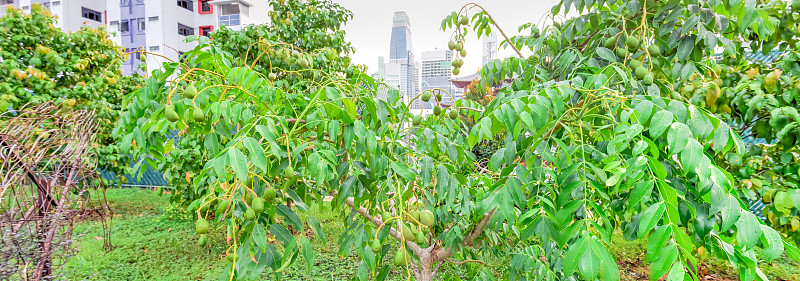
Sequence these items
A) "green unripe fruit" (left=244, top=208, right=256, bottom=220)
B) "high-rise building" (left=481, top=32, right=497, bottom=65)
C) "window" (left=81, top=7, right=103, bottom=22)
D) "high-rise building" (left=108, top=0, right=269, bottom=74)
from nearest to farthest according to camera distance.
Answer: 1. "green unripe fruit" (left=244, top=208, right=256, bottom=220)
2. "high-rise building" (left=481, top=32, right=497, bottom=65)
3. "high-rise building" (left=108, top=0, right=269, bottom=74)
4. "window" (left=81, top=7, right=103, bottom=22)

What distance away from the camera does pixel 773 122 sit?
6.41ft

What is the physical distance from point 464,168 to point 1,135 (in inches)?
100

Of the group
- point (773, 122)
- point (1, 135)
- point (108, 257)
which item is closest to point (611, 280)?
point (773, 122)

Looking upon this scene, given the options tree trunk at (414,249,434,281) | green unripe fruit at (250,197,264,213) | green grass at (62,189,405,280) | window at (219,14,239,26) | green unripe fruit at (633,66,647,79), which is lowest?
green grass at (62,189,405,280)

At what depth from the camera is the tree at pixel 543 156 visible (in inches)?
31.6

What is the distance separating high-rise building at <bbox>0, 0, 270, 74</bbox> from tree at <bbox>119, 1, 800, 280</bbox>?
2075 cm

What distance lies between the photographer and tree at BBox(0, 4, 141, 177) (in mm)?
3820

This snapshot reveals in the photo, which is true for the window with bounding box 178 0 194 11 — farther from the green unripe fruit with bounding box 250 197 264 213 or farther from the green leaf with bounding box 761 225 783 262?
the green leaf with bounding box 761 225 783 262

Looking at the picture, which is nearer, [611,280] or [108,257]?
[611,280]

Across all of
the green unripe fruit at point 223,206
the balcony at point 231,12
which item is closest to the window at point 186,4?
the balcony at point 231,12

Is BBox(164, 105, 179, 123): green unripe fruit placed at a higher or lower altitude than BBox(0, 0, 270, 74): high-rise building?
lower

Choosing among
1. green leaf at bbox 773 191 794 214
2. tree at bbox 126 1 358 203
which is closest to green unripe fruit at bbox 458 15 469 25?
tree at bbox 126 1 358 203

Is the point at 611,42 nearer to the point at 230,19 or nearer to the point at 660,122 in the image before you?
the point at 660,122

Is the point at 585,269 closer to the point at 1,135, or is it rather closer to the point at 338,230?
the point at 1,135
